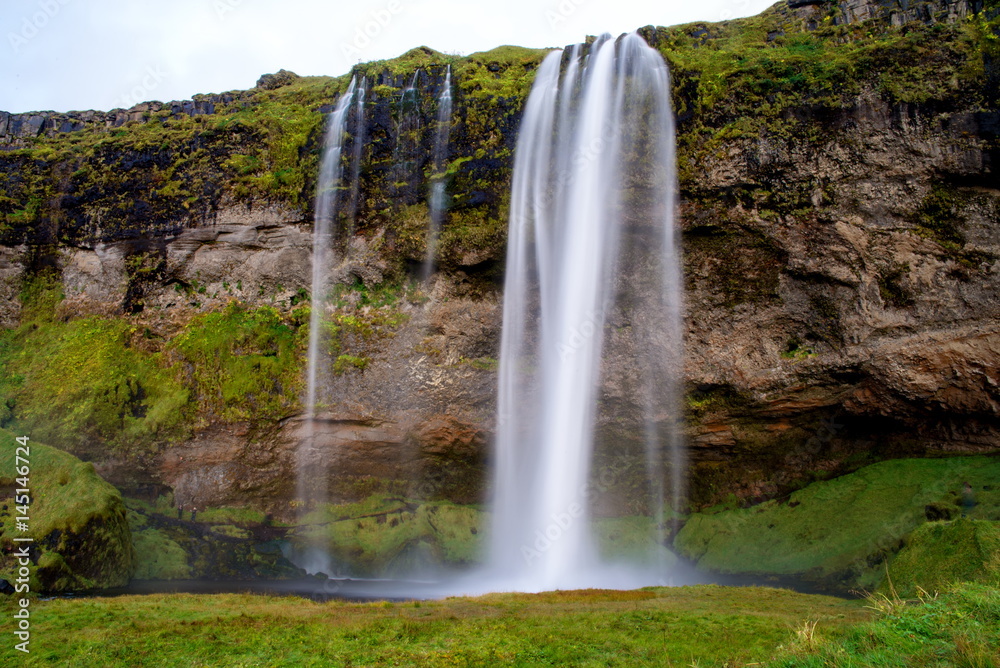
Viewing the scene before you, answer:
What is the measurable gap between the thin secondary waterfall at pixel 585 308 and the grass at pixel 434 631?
7.25 metres

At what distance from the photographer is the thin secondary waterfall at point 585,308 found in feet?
79.3

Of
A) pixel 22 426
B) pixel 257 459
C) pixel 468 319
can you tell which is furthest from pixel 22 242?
pixel 468 319

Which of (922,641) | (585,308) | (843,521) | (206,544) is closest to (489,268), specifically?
(585,308)

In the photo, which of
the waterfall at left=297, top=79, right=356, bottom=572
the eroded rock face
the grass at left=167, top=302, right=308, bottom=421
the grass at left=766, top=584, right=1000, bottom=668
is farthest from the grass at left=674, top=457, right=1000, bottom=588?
the grass at left=167, top=302, right=308, bottom=421

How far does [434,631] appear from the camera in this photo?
505 inches

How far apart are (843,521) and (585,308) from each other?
12.3m

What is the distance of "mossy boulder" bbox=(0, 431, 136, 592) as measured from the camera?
763 inches

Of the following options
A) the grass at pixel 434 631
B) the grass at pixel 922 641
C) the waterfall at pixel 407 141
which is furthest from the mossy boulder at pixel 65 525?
the grass at pixel 922 641

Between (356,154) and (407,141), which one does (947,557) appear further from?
(356,154)

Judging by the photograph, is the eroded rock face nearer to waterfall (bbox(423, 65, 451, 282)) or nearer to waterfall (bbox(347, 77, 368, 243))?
waterfall (bbox(423, 65, 451, 282))

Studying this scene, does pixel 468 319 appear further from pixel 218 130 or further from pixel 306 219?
pixel 218 130

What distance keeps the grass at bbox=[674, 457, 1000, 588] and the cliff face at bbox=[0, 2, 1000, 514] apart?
1046 mm

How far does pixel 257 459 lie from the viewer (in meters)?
26.6

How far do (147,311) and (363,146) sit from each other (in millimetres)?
13352
